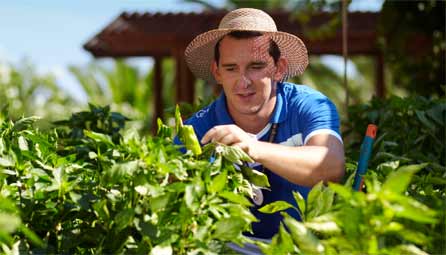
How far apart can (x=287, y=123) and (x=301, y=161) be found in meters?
0.56

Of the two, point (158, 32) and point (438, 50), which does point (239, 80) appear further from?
point (158, 32)

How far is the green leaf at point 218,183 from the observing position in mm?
1863

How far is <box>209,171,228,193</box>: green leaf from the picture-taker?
6.11ft

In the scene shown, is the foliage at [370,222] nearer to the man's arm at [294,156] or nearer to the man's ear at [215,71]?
the man's arm at [294,156]

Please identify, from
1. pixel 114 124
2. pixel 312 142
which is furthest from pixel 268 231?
pixel 114 124

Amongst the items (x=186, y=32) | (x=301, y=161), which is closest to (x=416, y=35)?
(x=186, y=32)

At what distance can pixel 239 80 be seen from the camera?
8.75 feet

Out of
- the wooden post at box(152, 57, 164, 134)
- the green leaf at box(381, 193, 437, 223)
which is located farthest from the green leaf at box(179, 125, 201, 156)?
the wooden post at box(152, 57, 164, 134)

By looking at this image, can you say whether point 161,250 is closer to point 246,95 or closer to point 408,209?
point 408,209

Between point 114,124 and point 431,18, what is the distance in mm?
6388

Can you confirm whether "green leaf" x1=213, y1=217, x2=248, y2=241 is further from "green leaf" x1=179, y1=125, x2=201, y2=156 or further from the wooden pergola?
the wooden pergola

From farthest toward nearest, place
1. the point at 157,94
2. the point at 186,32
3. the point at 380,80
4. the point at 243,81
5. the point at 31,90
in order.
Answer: the point at 31,90 → the point at 157,94 → the point at 380,80 → the point at 186,32 → the point at 243,81

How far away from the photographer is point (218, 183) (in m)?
1.87

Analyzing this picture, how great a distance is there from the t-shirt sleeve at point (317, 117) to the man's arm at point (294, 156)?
8 centimetres
